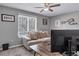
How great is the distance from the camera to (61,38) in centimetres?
169

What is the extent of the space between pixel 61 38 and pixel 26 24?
0.65m

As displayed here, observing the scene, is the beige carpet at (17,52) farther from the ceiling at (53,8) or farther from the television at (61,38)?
the ceiling at (53,8)

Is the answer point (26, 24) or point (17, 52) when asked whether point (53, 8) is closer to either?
point (26, 24)

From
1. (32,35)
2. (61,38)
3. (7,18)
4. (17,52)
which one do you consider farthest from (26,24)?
(61,38)

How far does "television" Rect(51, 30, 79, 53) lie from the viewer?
168 cm

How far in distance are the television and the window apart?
0.35m

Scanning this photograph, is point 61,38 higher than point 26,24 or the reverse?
the reverse

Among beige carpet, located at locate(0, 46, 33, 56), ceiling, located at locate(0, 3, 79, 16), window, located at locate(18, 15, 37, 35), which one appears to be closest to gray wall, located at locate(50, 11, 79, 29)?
ceiling, located at locate(0, 3, 79, 16)

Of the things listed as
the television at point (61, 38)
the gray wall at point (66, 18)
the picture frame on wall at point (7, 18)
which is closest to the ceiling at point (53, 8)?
the gray wall at point (66, 18)

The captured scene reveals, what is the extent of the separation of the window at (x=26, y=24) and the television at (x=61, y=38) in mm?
355

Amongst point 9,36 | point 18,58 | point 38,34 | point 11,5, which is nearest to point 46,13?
point 38,34

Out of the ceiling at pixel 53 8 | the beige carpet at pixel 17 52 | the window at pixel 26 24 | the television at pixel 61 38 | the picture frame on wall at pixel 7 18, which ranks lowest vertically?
the beige carpet at pixel 17 52

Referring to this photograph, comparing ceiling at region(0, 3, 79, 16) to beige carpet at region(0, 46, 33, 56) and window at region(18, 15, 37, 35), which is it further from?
beige carpet at region(0, 46, 33, 56)

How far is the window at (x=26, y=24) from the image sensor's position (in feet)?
5.62
